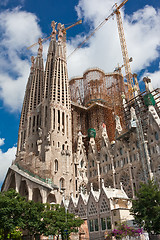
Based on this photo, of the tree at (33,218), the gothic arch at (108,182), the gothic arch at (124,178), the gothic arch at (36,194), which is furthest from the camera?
the gothic arch at (108,182)

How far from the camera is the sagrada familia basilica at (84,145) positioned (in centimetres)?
3962

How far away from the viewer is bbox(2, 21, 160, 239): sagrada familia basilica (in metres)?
39.6

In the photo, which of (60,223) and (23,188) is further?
(23,188)

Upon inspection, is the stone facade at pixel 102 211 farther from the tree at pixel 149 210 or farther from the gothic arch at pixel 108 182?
the gothic arch at pixel 108 182

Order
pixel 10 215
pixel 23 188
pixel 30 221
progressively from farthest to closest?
1. pixel 23 188
2. pixel 30 221
3. pixel 10 215

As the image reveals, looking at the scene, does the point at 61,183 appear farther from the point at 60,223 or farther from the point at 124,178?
the point at 60,223

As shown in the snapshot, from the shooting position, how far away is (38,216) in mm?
26797

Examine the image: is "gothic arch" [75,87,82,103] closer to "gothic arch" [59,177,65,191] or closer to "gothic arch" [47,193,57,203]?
"gothic arch" [59,177,65,191]

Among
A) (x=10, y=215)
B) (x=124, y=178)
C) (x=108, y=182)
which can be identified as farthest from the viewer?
(x=108, y=182)

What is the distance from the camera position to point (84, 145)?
59.8 meters

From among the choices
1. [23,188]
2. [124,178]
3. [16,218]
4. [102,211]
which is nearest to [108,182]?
[124,178]

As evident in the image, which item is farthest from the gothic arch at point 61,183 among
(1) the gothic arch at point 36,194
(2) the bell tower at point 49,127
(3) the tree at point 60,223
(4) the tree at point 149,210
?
(4) the tree at point 149,210

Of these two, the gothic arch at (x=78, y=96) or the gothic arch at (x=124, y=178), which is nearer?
the gothic arch at (x=124, y=178)

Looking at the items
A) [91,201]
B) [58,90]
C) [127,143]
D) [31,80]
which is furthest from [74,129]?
[91,201]
